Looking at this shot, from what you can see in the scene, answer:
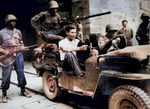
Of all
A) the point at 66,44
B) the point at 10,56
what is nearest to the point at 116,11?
the point at 66,44

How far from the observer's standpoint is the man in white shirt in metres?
3.86

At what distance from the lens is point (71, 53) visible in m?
3.97

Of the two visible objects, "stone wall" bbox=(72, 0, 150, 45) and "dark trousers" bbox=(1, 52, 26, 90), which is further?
"stone wall" bbox=(72, 0, 150, 45)

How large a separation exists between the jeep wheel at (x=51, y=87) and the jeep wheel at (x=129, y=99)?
1959 millimetres

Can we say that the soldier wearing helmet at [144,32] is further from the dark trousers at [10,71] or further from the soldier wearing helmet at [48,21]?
the dark trousers at [10,71]

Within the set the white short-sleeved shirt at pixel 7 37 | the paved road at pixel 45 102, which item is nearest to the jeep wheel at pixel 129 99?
the paved road at pixel 45 102

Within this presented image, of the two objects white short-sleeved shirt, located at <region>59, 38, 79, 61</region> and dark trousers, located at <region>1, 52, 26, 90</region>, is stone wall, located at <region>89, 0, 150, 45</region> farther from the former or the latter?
white short-sleeved shirt, located at <region>59, 38, 79, 61</region>

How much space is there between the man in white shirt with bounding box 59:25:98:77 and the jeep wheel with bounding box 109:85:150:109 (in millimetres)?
1035

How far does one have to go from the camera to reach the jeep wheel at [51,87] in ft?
15.6

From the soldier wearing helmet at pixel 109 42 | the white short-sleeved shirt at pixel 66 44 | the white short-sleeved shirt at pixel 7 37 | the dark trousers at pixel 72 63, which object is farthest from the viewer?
the white short-sleeved shirt at pixel 7 37

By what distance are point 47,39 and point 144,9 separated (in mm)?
6719

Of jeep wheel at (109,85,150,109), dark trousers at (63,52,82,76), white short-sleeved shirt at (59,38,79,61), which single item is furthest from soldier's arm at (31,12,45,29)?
jeep wheel at (109,85,150,109)

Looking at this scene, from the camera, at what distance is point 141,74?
276 cm

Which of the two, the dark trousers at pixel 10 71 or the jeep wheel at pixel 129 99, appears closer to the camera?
the jeep wheel at pixel 129 99
